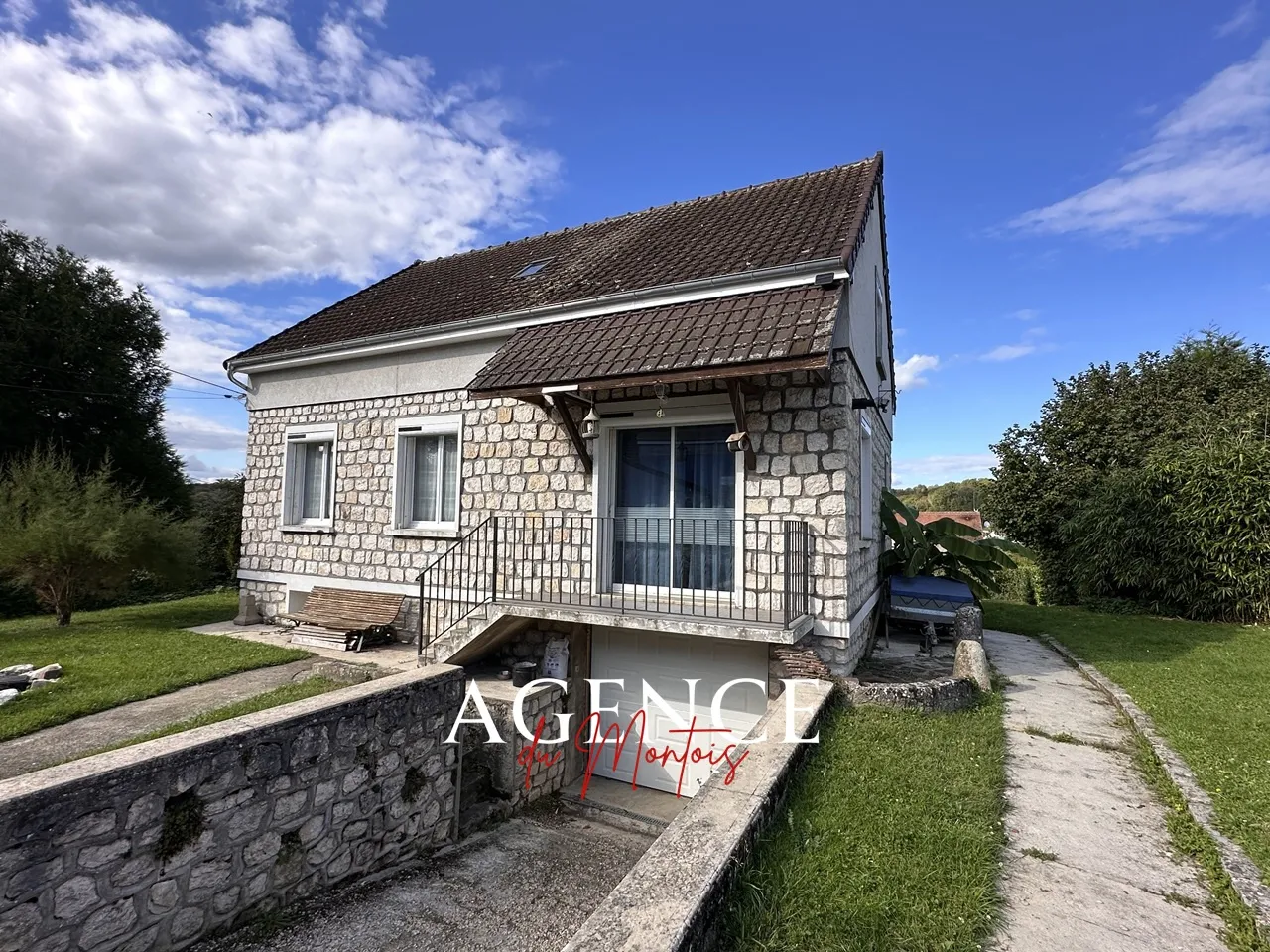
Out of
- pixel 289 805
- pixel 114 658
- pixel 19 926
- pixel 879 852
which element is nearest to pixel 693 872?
pixel 879 852

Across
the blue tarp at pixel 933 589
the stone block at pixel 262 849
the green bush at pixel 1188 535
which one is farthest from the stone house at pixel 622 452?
the green bush at pixel 1188 535

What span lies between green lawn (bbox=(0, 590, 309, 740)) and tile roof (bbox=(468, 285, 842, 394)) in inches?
206

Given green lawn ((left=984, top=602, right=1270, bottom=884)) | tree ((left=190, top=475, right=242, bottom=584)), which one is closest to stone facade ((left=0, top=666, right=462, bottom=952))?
green lawn ((left=984, top=602, right=1270, bottom=884))

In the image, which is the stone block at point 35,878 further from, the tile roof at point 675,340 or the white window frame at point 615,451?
the tile roof at point 675,340

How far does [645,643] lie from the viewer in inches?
302

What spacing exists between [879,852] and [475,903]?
3.39 m

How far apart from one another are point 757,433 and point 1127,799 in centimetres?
445

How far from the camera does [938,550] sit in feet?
35.9

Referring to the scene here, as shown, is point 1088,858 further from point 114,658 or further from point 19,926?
point 114,658

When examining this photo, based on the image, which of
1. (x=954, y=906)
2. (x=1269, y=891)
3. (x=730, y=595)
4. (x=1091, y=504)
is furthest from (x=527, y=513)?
(x=1091, y=504)

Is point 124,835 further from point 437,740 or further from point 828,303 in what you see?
point 828,303

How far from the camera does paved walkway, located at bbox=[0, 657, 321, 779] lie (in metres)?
5.34

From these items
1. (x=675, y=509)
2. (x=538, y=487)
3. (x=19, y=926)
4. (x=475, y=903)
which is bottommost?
(x=475, y=903)

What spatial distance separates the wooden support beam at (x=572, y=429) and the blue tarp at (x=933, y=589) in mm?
5455
